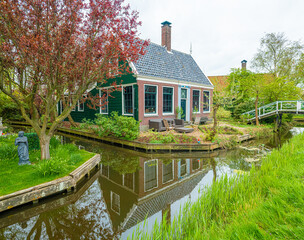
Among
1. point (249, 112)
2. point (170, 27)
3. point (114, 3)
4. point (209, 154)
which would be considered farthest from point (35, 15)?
point (249, 112)

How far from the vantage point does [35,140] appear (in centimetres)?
696

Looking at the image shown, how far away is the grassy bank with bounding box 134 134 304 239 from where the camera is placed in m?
2.15

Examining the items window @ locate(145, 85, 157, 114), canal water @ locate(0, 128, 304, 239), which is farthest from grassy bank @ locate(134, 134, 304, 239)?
window @ locate(145, 85, 157, 114)

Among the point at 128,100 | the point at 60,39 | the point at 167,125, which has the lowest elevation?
the point at 167,125

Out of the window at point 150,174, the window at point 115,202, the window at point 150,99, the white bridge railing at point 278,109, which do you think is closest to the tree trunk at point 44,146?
the window at point 115,202

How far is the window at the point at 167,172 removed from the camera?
229 inches

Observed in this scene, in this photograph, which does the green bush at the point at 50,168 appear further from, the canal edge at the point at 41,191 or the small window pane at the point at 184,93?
the small window pane at the point at 184,93

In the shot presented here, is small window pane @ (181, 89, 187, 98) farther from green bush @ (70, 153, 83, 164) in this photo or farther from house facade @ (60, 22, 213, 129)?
green bush @ (70, 153, 83, 164)

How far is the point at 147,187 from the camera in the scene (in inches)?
204

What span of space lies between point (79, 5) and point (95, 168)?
5.07m

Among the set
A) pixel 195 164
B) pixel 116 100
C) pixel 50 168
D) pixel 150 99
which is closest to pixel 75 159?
pixel 50 168

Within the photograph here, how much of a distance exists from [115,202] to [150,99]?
8424 mm

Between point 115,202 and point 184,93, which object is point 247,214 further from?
point 184,93

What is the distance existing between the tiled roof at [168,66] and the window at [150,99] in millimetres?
855
